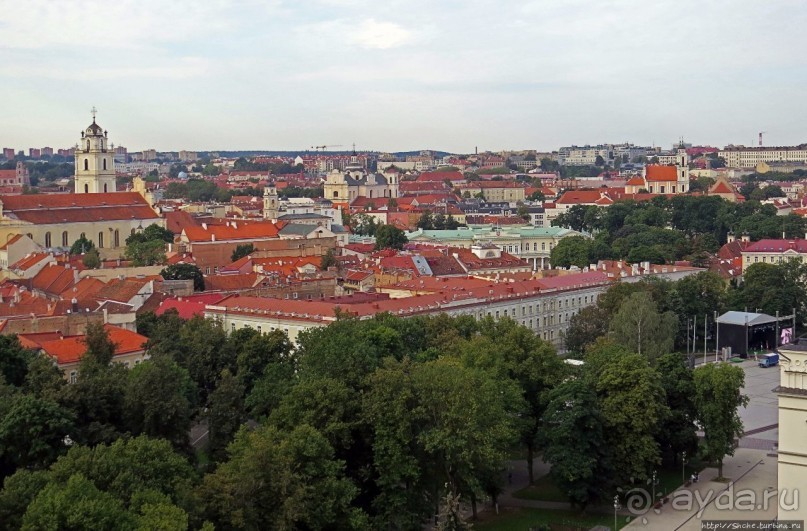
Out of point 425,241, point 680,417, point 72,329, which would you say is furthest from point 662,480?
point 425,241

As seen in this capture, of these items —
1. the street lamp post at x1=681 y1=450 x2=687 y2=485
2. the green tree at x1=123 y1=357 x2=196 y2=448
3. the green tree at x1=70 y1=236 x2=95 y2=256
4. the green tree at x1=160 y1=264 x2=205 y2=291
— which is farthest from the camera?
the green tree at x1=70 y1=236 x2=95 y2=256

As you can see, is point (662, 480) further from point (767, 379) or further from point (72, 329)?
point (72, 329)

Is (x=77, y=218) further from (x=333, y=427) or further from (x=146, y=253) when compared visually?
(x=333, y=427)

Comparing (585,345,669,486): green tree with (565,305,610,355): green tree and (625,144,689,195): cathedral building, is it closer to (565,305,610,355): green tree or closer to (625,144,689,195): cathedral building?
(565,305,610,355): green tree

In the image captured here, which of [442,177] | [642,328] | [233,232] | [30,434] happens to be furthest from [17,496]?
[442,177]

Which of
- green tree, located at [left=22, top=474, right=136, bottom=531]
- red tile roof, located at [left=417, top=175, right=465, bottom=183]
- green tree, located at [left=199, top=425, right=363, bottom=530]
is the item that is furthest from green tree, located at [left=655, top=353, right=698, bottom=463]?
red tile roof, located at [left=417, top=175, right=465, bottom=183]

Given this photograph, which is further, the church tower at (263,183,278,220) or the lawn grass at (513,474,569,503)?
the church tower at (263,183,278,220)

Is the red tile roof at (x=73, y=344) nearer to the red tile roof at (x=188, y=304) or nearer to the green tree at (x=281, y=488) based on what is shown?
the red tile roof at (x=188, y=304)

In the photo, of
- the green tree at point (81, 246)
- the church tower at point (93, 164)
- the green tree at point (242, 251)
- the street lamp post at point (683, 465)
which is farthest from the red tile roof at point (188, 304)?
the church tower at point (93, 164)
